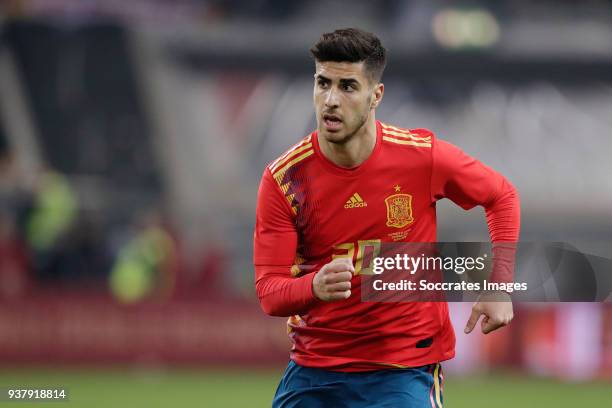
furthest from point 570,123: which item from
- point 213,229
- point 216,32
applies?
point 213,229

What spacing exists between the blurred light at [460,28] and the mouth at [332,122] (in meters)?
18.9

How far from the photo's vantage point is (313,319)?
5.11 m

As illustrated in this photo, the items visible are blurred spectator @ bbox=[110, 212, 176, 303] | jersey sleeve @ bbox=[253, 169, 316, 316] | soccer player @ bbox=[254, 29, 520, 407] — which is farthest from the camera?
blurred spectator @ bbox=[110, 212, 176, 303]

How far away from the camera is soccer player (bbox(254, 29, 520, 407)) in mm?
4930

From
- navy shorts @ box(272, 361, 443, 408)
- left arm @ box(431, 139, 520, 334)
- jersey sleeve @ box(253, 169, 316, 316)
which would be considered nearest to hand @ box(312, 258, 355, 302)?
jersey sleeve @ box(253, 169, 316, 316)

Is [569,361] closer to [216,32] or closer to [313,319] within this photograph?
[313,319]

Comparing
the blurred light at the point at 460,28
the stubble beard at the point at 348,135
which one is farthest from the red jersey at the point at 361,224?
the blurred light at the point at 460,28

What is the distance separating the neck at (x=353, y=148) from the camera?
5.05 meters

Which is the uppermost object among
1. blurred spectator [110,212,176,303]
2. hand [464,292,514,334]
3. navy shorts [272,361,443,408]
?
blurred spectator [110,212,176,303]

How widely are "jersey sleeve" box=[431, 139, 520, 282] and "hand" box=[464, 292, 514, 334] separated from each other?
0.51ft

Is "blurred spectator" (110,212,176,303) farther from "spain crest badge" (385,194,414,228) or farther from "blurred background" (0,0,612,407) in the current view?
"spain crest badge" (385,194,414,228)

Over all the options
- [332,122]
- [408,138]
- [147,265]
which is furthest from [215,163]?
[332,122]

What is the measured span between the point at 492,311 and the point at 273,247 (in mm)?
940

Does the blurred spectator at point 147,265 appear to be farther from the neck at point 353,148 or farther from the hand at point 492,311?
the hand at point 492,311
